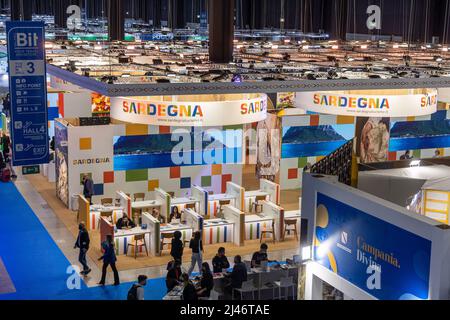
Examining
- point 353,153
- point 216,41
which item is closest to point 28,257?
point 216,41

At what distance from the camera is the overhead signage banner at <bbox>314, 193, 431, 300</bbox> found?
6.48 m

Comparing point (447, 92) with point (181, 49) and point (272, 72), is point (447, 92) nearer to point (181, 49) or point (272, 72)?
point (272, 72)

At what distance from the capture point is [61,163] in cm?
1822

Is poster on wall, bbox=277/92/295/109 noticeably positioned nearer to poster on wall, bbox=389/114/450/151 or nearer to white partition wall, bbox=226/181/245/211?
poster on wall, bbox=389/114/450/151

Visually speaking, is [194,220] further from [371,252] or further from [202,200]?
[371,252]

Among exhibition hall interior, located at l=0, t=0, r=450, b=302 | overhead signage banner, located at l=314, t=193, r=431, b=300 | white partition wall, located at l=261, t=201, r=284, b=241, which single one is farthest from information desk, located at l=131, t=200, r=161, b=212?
overhead signage banner, located at l=314, t=193, r=431, b=300

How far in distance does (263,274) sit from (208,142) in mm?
7364

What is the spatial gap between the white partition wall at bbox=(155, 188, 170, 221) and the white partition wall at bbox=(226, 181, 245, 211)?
5.49 ft

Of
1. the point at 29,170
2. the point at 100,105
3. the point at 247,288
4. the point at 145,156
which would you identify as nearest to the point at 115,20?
the point at 100,105

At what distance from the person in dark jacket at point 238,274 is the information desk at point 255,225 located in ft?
15.1

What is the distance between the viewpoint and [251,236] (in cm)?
1582

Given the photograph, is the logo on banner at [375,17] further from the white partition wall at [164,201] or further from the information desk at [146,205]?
the information desk at [146,205]
